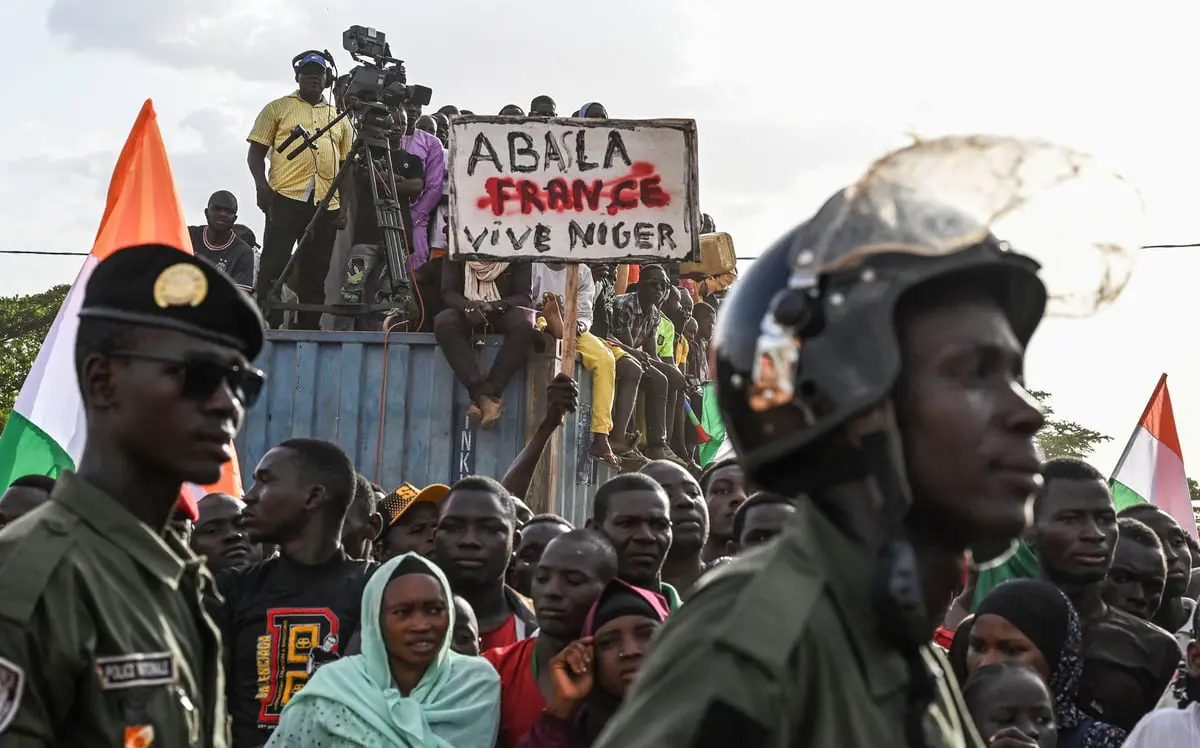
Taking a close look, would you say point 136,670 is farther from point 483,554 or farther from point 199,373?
point 483,554

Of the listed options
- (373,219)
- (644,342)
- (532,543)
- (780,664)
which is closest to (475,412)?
(373,219)

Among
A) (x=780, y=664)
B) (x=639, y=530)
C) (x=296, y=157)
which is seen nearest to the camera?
(x=780, y=664)

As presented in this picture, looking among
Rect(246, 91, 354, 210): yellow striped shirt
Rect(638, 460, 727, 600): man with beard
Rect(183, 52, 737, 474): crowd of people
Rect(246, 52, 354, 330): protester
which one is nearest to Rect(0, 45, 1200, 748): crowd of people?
Rect(638, 460, 727, 600): man with beard

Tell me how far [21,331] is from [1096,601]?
18.7 metres

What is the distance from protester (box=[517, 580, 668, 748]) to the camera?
14.3ft

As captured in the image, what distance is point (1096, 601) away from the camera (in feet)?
17.3

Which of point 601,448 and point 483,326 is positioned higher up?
point 483,326

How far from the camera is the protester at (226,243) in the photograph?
1245 cm

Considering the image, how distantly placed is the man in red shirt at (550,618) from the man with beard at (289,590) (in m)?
0.54

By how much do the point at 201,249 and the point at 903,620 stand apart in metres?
11.5

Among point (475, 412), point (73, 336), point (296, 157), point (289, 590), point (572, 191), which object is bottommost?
point (289, 590)

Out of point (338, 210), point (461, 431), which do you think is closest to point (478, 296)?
point (461, 431)

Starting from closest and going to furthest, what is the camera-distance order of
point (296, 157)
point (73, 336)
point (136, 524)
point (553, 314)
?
point (136, 524), point (73, 336), point (553, 314), point (296, 157)

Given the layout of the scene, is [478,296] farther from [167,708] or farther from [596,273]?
[167,708]
